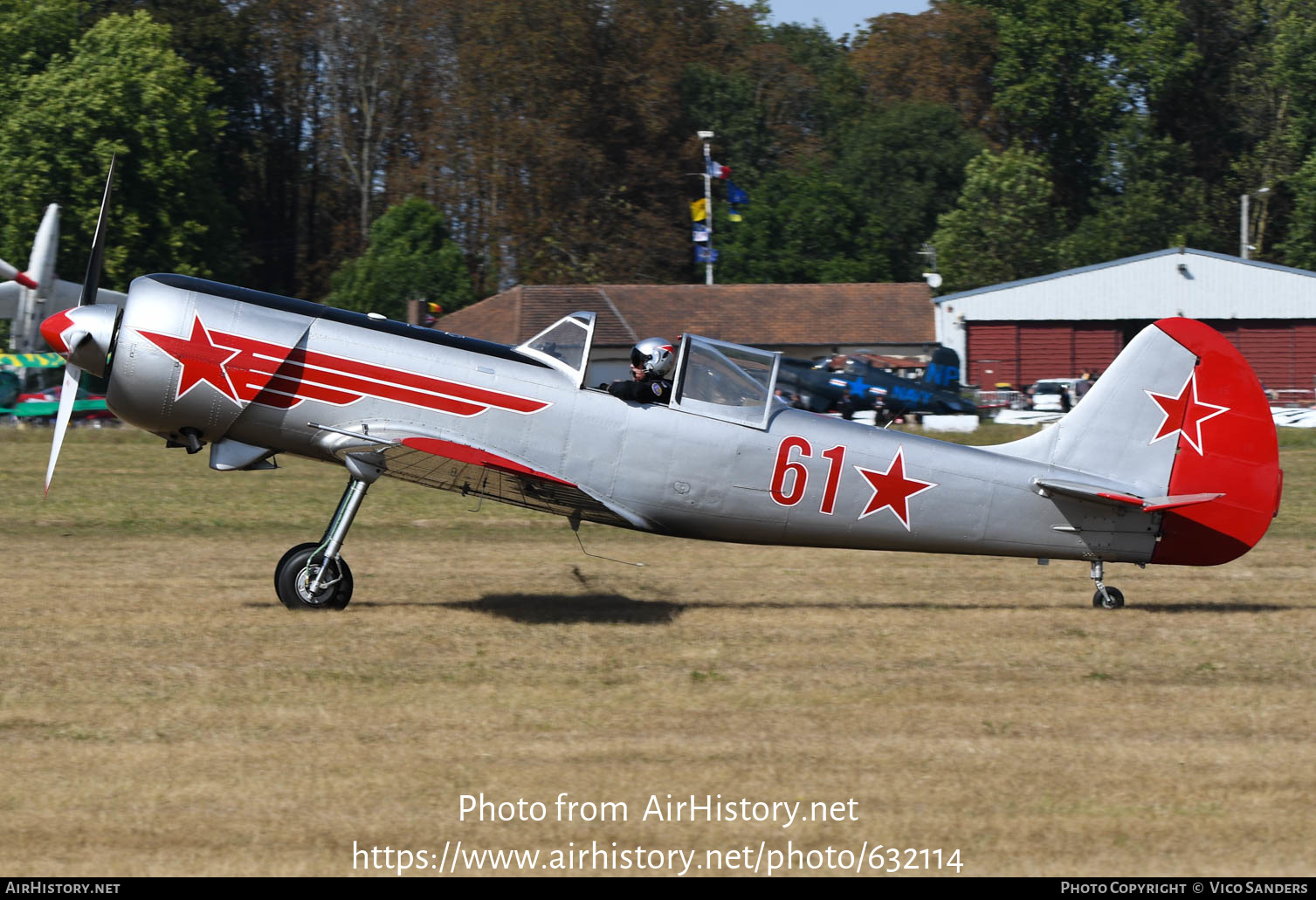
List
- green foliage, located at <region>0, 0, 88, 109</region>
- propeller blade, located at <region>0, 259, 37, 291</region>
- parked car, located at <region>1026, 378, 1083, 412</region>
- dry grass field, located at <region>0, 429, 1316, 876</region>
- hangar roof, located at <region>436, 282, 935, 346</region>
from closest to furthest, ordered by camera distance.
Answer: dry grass field, located at <region>0, 429, 1316, 876</region> < propeller blade, located at <region>0, 259, 37, 291</region> < parked car, located at <region>1026, 378, 1083, 412</region> < hangar roof, located at <region>436, 282, 935, 346</region> < green foliage, located at <region>0, 0, 88, 109</region>

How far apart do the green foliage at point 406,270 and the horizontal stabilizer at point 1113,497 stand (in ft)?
133

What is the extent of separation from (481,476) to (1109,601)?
4442 mm

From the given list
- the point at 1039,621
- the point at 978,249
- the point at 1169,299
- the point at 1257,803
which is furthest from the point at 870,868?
the point at 978,249

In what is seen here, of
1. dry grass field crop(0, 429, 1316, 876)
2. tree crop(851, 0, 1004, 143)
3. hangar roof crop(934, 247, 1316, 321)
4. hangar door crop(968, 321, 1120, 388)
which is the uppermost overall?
tree crop(851, 0, 1004, 143)

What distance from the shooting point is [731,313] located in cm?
4459

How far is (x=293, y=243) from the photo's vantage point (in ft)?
202

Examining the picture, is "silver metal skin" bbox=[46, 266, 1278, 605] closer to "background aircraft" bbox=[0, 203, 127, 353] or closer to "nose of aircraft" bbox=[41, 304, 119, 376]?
"nose of aircraft" bbox=[41, 304, 119, 376]

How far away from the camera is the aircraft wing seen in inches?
328

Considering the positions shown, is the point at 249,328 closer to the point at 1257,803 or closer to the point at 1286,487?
the point at 1257,803

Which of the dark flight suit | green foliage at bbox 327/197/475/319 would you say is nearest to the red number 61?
the dark flight suit

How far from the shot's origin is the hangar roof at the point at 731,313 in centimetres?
4281

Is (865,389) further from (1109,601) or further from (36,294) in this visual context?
(36,294)

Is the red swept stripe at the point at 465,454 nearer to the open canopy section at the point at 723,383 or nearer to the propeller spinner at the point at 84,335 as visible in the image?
the open canopy section at the point at 723,383

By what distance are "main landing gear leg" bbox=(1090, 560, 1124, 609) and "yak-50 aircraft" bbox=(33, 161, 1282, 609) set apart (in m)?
0.04
